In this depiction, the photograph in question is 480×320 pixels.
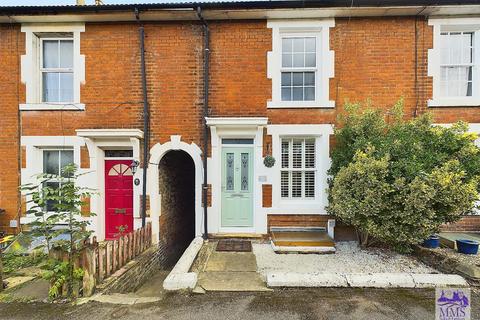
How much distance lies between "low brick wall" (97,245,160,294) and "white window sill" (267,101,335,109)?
4747mm

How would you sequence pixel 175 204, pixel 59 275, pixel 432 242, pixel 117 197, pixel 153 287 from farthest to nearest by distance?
pixel 175 204 < pixel 117 197 < pixel 432 242 < pixel 153 287 < pixel 59 275

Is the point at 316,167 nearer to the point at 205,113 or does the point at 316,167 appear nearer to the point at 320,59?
the point at 320,59

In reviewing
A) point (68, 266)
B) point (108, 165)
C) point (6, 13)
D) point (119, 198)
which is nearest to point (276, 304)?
point (68, 266)

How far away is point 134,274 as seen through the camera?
498 cm

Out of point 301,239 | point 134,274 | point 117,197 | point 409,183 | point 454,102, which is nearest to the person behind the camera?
point 409,183

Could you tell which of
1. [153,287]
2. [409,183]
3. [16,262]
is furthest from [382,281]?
[16,262]

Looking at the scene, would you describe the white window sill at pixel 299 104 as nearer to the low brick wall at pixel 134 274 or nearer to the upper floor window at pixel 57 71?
the low brick wall at pixel 134 274

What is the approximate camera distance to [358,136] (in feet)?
18.2

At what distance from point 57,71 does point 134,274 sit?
591 centimetres

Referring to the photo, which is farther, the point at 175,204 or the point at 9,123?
the point at 175,204

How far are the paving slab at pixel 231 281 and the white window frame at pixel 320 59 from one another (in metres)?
4.13

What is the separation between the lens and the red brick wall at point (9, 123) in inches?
260

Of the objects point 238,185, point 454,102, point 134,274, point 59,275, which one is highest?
point 454,102

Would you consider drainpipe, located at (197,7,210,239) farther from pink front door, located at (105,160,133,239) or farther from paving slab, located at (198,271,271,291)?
pink front door, located at (105,160,133,239)
